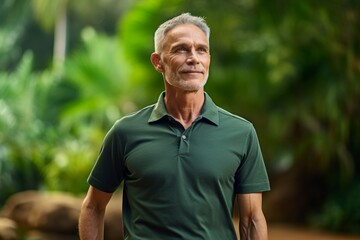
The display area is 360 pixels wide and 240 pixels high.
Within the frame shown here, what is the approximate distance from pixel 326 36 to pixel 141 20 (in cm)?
392

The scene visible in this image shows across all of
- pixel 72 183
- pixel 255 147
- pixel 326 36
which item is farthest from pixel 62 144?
pixel 255 147

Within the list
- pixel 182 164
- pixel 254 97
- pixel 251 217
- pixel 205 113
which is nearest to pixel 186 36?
pixel 205 113

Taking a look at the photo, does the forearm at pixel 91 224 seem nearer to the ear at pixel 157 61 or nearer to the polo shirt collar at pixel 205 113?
the polo shirt collar at pixel 205 113

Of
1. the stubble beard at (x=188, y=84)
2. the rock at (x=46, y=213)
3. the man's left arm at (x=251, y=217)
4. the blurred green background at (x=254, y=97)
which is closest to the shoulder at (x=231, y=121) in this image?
the stubble beard at (x=188, y=84)

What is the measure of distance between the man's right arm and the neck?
1.20 feet

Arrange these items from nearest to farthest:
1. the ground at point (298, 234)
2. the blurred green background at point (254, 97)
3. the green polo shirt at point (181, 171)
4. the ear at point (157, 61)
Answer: the green polo shirt at point (181, 171)
the ear at point (157, 61)
the blurred green background at point (254, 97)
the ground at point (298, 234)

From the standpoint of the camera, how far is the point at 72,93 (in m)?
19.4

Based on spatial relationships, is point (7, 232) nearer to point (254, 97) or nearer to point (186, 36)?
point (186, 36)

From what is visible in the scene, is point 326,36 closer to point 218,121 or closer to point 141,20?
point 141,20

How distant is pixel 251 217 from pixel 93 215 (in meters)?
0.54

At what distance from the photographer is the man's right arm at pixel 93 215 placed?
2.90 meters

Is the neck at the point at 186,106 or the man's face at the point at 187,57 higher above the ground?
the man's face at the point at 187,57

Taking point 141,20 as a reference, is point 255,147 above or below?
below

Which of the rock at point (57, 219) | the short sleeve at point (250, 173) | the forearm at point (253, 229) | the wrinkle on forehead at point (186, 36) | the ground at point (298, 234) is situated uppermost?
the wrinkle on forehead at point (186, 36)
